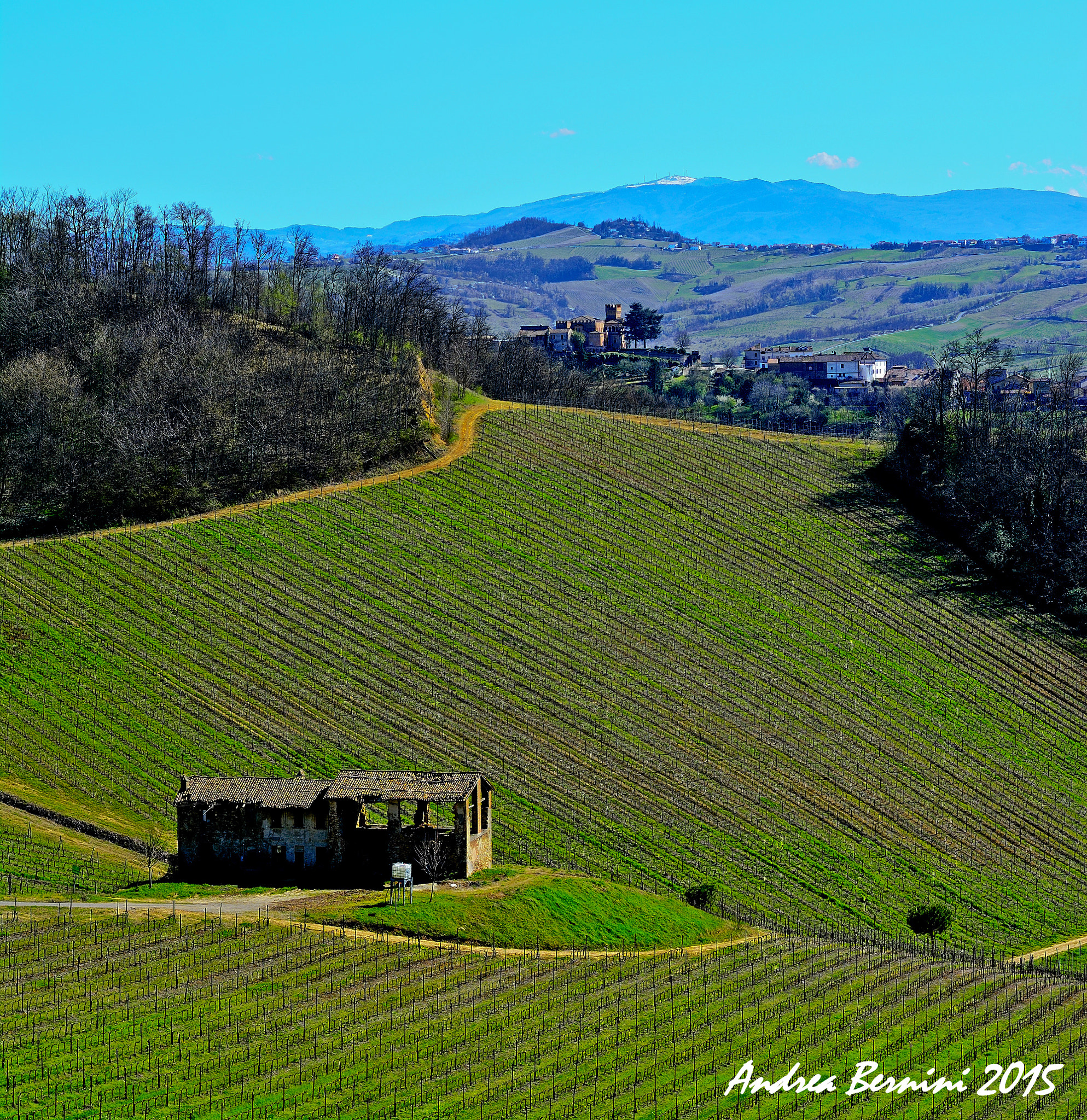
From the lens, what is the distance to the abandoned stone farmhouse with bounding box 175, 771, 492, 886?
56.7 metres

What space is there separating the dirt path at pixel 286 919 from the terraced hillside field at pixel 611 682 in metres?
11.2

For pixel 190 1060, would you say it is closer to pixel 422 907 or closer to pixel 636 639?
pixel 422 907

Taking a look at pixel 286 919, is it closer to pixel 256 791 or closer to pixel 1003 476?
pixel 256 791

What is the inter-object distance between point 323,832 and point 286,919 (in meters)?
6.78

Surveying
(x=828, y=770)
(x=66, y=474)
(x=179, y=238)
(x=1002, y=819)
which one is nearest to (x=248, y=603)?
(x=66, y=474)

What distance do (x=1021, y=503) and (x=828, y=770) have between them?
41003 millimetres

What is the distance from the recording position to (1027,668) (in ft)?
291

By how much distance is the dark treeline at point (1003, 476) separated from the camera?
101 metres

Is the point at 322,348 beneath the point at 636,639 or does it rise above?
above

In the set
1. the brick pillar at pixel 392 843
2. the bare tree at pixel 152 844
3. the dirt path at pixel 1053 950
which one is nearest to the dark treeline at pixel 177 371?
the bare tree at pixel 152 844

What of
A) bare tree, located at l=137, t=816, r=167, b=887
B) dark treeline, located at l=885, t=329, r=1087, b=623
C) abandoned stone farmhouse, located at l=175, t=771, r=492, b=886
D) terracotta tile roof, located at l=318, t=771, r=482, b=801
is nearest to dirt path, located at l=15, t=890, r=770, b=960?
abandoned stone farmhouse, located at l=175, t=771, r=492, b=886

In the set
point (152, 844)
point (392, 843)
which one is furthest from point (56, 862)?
point (392, 843)

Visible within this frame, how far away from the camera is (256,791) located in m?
58.1

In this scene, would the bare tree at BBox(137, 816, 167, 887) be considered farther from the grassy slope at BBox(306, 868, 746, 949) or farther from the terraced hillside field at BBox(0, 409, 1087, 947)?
the grassy slope at BBox(306, 868, 746, 949)
